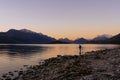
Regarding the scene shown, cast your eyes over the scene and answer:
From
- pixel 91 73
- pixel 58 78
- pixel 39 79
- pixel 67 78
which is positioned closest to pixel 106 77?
pixel 91 73

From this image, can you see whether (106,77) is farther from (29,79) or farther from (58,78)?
(29,79)

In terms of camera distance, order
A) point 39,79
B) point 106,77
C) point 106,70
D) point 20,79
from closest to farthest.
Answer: point 106,77
point 106,70
point 39,79
point 20,79

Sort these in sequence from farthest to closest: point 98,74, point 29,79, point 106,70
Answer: point 29,79, point 106,70, point 98,74

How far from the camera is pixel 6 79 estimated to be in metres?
38.2

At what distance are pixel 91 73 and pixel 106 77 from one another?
10.1 feet

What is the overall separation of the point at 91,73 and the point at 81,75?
4.04 feet

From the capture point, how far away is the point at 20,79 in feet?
120

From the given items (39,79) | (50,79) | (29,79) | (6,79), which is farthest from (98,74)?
(6,79)

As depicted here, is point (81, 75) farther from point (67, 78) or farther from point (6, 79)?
point (6, 79)

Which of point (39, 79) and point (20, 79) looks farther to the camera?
point (20, 79)

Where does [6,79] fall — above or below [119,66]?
below

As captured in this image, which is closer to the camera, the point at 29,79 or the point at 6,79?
the point at 29,79

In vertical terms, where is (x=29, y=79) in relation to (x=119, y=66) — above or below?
below

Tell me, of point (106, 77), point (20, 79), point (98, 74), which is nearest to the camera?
point (106, 77)
